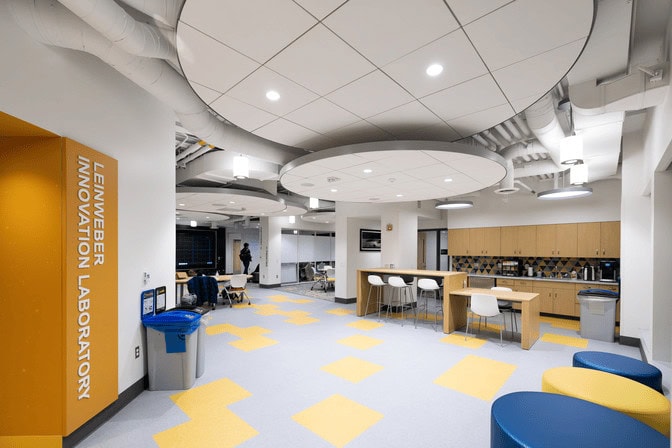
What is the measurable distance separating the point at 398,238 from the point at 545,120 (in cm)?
498

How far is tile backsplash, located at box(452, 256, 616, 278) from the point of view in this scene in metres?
8.15

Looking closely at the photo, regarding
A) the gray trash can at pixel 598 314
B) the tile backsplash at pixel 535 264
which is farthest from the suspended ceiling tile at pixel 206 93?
the tile backsplash at pixel 535 264

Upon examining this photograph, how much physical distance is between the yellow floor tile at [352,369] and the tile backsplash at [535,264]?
259 inches

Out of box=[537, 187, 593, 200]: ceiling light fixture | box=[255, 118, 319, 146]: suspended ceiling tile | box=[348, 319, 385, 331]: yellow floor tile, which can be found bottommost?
box=[348, 319, 385, 331]: yellow floor tile

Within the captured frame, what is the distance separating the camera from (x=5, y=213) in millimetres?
2578

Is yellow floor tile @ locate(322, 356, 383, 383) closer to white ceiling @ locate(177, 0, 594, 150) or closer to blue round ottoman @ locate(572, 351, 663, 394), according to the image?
blue round ottoman @ locate(572, 351, 663, 394)

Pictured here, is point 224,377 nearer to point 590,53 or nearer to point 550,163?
point 590,53

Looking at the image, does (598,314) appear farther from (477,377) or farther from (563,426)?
(563,426)

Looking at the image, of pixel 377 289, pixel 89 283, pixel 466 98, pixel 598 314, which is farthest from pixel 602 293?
pixel 89 283

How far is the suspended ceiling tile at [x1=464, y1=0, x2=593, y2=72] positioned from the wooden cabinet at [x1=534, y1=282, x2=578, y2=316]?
7.29 meters

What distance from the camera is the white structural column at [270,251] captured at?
1257 centimetres

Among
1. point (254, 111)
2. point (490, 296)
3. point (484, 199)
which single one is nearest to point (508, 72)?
point (254, 111)

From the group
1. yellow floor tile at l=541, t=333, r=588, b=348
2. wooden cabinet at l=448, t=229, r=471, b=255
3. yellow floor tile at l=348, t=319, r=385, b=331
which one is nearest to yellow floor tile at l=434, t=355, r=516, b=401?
yellow floor tile at l=541, t=333, r=588, b=348

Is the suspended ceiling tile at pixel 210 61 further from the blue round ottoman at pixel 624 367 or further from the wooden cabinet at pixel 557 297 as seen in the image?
the wooden cabinet at pixel 557 297
